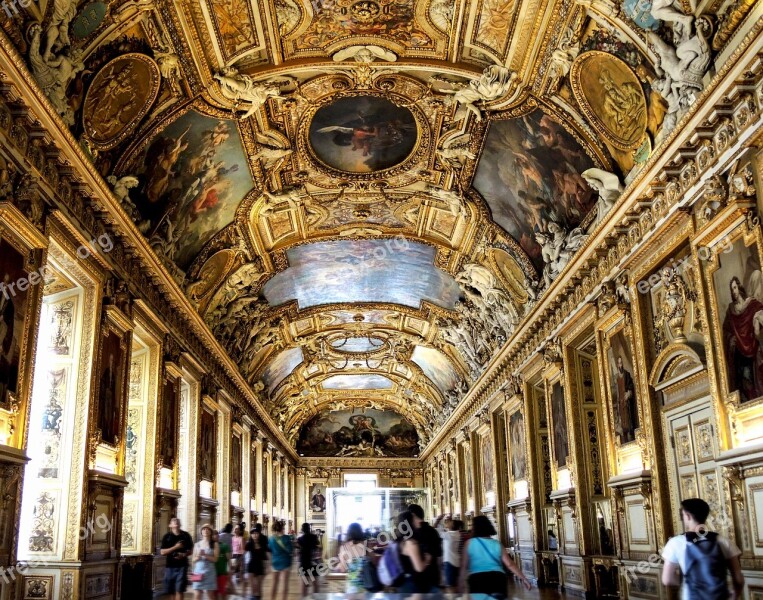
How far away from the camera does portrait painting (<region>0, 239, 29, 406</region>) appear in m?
8.90

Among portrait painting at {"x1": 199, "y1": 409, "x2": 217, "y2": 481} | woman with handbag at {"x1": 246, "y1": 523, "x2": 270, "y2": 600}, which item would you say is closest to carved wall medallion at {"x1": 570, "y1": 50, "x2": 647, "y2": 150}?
woman with handbag at {"x1": 246, "y1": 523, "x2": 270, "y2": 600}

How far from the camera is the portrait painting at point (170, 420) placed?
16.5m

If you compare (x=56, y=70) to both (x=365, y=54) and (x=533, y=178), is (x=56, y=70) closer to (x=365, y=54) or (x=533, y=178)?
(x=365, y=54)

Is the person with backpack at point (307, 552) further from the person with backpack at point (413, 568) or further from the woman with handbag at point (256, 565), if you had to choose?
the person with backpack at point (413, 568)

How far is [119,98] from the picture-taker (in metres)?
12.0

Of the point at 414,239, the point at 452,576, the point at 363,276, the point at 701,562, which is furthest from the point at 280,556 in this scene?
the point at 363,276

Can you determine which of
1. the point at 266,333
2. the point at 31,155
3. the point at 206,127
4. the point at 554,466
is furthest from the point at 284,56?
the point at 266,333

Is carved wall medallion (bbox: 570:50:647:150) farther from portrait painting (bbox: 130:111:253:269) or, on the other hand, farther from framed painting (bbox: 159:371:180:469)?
framed painting (bbox: 159:371:180:469)

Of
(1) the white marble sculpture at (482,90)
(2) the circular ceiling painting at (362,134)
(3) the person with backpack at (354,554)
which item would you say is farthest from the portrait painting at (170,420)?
(1) the white marble sculpture at (482,90)

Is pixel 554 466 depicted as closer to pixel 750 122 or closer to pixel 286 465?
pixel 750 122

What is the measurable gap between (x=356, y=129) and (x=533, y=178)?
3871 millimetres

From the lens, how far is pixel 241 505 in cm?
2811

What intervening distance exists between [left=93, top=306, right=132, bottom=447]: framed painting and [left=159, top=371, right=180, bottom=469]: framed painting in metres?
2.68

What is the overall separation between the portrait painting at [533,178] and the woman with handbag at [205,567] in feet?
29.7
